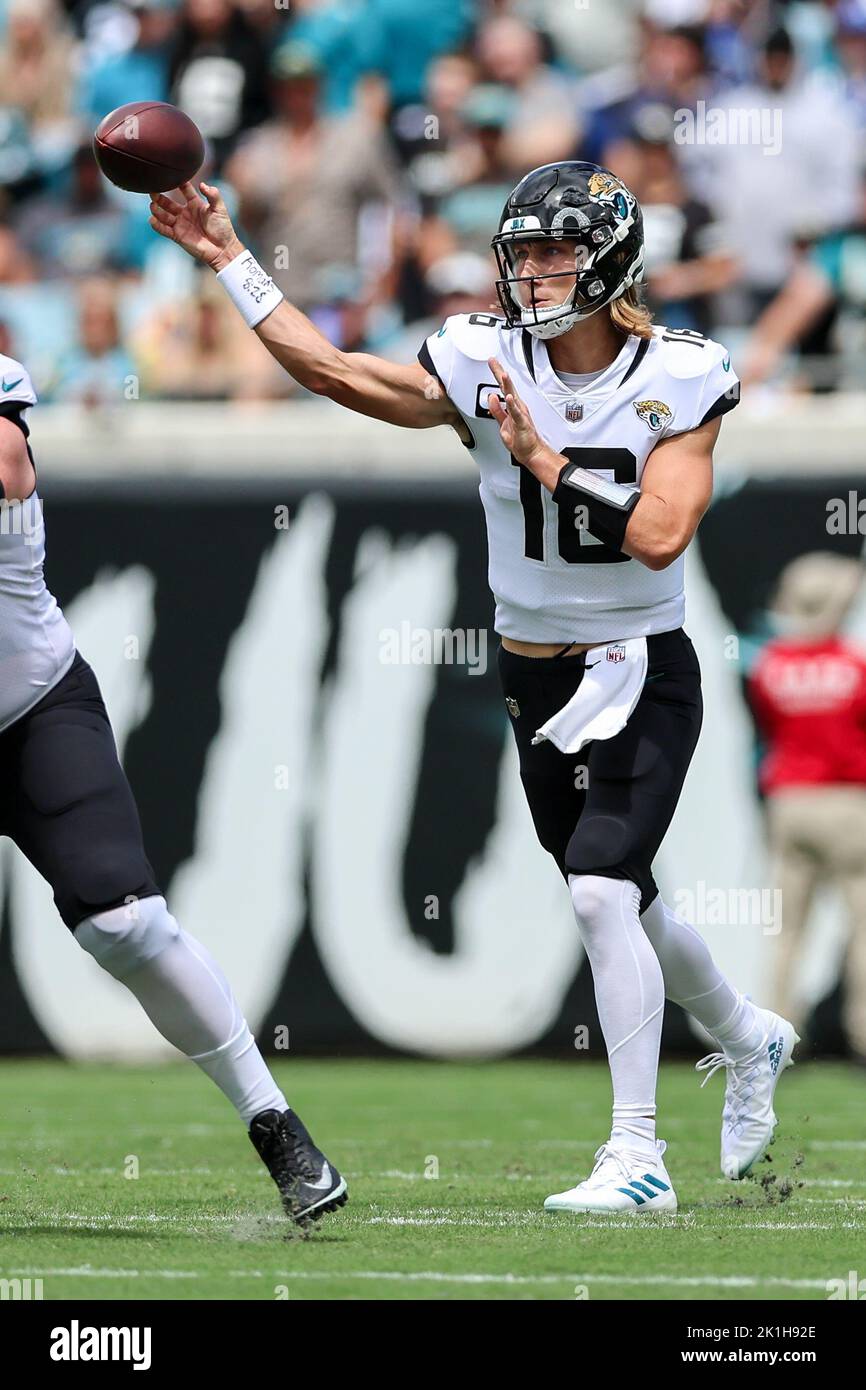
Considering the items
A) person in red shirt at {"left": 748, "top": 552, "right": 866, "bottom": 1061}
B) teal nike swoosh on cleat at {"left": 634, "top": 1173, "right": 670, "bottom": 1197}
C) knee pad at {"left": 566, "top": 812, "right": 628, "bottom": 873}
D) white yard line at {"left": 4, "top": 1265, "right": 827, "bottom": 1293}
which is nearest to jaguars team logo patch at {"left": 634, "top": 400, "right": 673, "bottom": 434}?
knee pad at {"left": 566, "top": 812, "right": 628, "bottom": 873}

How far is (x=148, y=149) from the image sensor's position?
5180mm

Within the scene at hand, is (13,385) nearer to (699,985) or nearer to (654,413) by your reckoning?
(654,413)

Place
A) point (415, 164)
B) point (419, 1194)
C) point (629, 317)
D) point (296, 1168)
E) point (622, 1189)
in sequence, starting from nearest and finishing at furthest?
point (296, 1168) → point (622, 1189) → point (629, 317) → point (419, 1194) → point (415, 164)

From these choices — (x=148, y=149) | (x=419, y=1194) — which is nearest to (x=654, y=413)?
(x=148, y=149)

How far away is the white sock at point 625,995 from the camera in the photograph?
506cm

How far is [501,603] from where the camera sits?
5484 mm

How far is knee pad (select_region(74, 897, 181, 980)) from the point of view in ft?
15.3

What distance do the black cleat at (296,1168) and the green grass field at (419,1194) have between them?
62mm

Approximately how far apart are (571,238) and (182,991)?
6.34ft

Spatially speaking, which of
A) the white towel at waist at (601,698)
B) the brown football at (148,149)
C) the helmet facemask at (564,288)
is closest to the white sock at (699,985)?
the white towel at waist at (601,698)

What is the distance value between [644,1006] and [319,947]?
423 cm

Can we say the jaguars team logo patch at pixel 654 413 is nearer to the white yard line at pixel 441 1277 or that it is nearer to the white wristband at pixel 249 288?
the white wristband at pixel 249 288

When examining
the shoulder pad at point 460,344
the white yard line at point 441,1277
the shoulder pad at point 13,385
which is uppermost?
the shoulder pad at point 460,344

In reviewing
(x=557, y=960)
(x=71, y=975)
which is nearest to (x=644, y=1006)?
(x=557, y=960)
